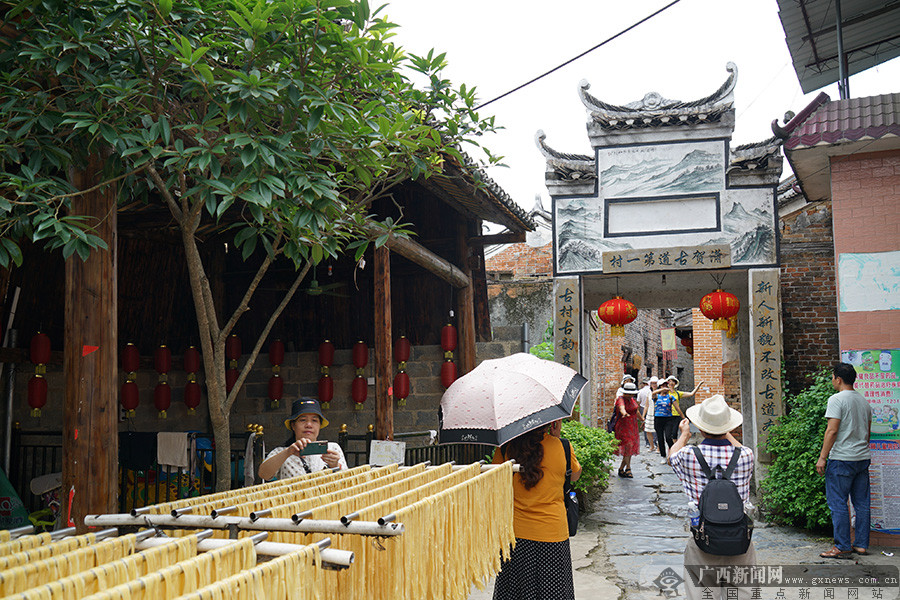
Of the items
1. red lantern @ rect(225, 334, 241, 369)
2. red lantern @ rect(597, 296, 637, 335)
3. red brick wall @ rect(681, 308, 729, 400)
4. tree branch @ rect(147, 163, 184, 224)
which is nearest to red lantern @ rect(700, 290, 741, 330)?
red lantern @ rect(597, 296, 637, 335)

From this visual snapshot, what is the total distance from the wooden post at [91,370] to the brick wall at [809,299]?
10097 mm

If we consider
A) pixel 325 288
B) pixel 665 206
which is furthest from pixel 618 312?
pixel 325 288

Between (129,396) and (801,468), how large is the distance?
7875 mm

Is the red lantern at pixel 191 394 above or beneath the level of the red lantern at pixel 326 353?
beneath

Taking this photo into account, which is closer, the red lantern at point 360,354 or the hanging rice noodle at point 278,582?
the hanging rice noodle at point 278,582

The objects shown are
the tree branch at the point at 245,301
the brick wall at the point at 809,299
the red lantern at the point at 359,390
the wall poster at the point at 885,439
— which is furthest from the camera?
the brick wall at the point at 809,299

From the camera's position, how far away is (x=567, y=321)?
10023mm

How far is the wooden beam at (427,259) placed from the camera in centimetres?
726

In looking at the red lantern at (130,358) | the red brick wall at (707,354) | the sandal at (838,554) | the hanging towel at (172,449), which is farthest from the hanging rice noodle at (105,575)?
the red brick wall at (707,354)

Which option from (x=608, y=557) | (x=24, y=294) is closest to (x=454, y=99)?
(x=608, y=557)

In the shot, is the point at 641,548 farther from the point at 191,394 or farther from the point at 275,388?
the point at 191,394

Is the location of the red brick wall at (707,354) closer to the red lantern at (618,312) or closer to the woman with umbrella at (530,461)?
the red lantern at (618,312)

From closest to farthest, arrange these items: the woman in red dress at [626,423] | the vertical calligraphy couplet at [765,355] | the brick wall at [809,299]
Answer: the vertical calligraphy couplet at [765,355] < the brick wall at [809,299] < the woman in red dress at [626,423]

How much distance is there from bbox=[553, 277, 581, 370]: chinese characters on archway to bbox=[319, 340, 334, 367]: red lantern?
10.1 ft
